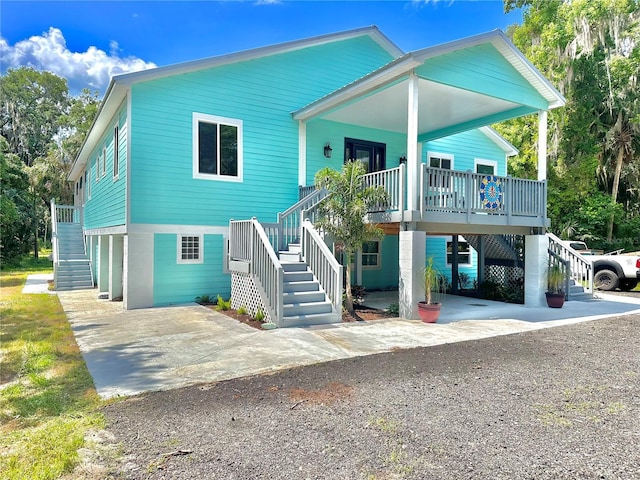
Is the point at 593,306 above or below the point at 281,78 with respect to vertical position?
below

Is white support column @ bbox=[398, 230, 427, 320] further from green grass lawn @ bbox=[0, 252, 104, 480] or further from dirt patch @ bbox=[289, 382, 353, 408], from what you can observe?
green grass lawn @ bbox=[0, 252, 104, 480]

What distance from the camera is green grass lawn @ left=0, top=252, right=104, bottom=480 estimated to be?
290 centimetres

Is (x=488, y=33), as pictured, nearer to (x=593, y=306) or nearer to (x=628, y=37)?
(x=593, y=306)

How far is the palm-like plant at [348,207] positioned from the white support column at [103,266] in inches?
308

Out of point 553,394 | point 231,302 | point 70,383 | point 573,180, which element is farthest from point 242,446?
point 573,180

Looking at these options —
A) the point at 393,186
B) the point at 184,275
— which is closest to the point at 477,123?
the point at 393,186

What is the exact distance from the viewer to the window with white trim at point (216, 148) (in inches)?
409

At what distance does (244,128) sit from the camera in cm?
1098

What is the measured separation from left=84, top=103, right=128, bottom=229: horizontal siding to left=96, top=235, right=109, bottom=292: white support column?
1.92 ft

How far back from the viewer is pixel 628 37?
18.1 metres

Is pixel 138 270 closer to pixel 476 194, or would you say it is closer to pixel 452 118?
pixel 476 194

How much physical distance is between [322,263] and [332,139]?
18.0ft

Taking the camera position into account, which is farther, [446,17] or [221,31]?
[446,17]

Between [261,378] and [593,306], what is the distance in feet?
31.5
